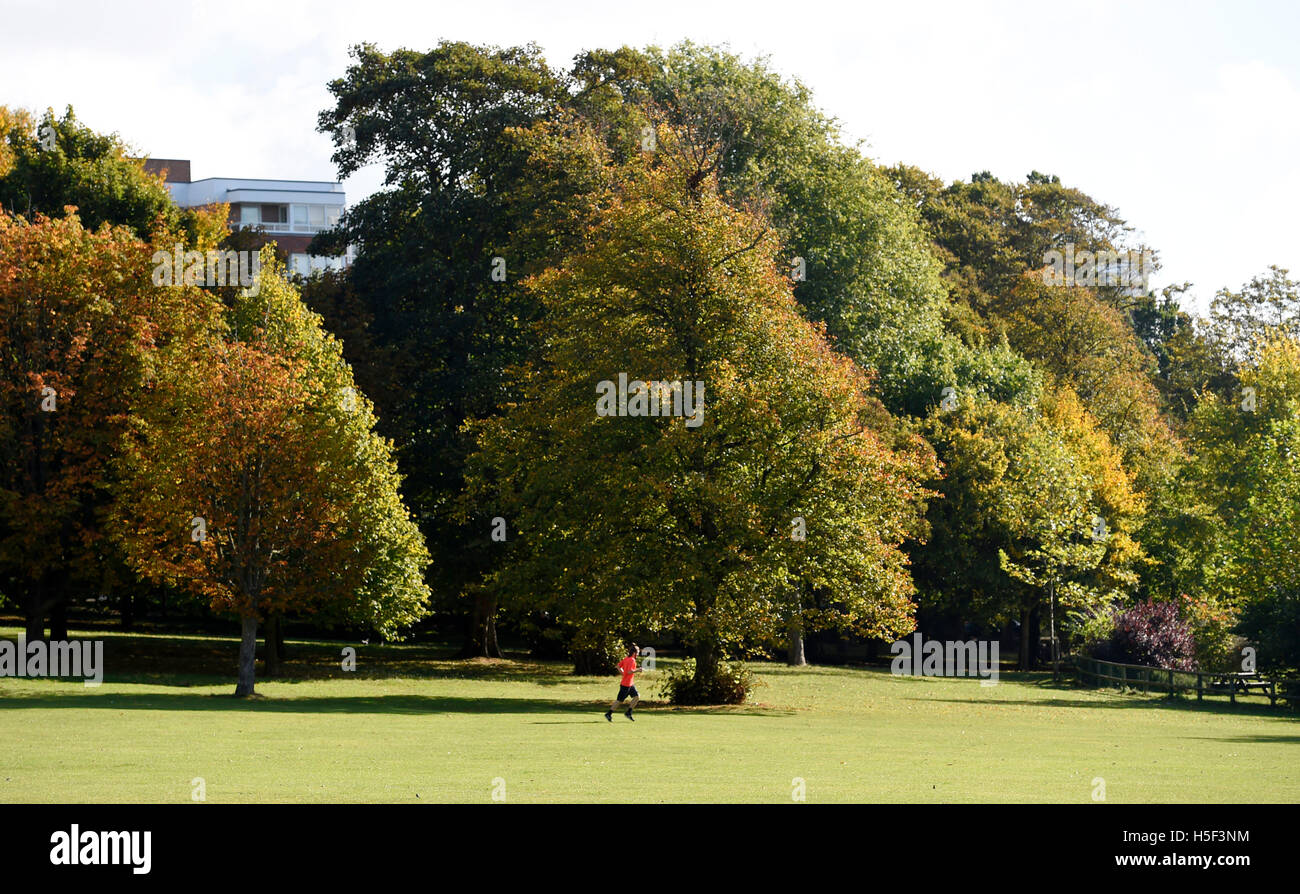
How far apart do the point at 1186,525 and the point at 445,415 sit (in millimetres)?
31047

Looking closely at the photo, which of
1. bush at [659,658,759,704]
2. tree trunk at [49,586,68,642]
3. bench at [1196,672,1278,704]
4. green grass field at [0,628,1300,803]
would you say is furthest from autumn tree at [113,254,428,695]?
bench at [1196,672,1278,704]

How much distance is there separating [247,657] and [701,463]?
13.3 m

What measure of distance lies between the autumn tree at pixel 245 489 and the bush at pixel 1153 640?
29.7 metres

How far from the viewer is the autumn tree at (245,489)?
3909 cm

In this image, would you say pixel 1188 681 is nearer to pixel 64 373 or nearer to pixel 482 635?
pixel 482 635

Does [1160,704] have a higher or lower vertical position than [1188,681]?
lower

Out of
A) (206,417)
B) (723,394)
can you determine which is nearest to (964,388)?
(723,394)

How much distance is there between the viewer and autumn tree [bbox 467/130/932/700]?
3775cm

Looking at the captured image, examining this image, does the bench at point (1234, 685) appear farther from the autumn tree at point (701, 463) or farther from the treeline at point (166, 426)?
the treeline at point (166, 426)

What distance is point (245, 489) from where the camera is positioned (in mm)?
39875

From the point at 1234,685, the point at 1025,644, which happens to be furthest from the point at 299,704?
the point at 1025,644

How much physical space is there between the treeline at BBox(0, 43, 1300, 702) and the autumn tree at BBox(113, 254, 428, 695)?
146 millimetres
